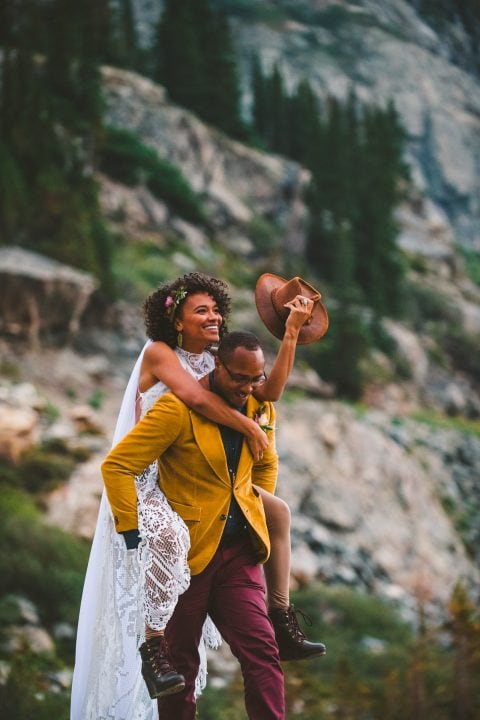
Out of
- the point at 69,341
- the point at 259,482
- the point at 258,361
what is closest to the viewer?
the point at 258,361

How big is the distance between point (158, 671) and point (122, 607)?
0.53m

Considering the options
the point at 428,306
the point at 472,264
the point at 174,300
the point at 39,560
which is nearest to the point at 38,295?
the point at 39,560

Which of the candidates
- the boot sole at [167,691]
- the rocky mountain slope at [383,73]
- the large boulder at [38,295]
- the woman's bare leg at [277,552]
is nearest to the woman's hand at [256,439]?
the woman's bare leg at [277,552]

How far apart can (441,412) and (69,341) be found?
14.8 m

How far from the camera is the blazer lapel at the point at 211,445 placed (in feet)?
11.9

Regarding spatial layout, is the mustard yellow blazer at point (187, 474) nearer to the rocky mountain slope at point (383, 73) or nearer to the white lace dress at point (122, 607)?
the white lace dress at point (122, 607)

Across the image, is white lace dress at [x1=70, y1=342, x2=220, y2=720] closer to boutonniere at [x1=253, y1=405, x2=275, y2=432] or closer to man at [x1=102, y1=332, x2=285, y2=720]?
man at [x1=102, y1=332, x2=285, y2=720]

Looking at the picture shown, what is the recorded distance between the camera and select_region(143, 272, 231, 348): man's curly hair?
13.1ft

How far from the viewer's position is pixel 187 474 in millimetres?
3652

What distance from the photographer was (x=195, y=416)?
3.66 metres

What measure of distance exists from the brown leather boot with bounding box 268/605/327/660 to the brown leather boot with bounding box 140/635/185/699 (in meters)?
0.62

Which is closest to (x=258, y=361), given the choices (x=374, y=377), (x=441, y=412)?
(x=374, y=377)

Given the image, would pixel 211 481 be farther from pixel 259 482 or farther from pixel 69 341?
pixel 69 341

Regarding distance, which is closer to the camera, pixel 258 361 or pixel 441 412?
pixel 258 361
